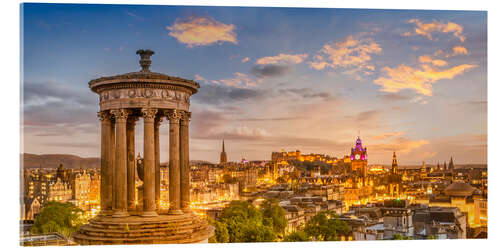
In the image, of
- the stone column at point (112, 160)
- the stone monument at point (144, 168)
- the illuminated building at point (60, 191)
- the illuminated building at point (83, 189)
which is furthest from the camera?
the illuminated building at point (60, 191)

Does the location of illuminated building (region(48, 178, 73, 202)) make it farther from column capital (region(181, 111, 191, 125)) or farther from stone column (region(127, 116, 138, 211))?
column capital (region(181, 111, 191, 125))

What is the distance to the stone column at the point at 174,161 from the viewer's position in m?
10.6

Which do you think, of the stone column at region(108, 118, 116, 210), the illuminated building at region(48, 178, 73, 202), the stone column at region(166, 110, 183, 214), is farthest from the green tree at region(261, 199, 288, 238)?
the stone column at region(108, 118, 116, 210)

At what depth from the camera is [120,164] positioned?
10.2 m

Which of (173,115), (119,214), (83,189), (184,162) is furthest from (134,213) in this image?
(83,189)

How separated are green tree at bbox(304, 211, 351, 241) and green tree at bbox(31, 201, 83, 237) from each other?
29.0 ft

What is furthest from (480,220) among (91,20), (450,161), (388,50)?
(91,20)

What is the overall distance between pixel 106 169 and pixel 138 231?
1.69 metres

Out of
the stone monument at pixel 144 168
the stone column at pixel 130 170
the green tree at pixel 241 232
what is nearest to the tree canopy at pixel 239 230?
the green tree at pixel 241 232

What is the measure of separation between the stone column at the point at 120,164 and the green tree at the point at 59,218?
5539 millimetres

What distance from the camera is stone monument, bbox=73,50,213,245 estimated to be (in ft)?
32.2

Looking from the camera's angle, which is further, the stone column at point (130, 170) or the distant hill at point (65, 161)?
the distant hill at point (65, 161)

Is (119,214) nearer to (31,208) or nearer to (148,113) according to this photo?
(148,113)

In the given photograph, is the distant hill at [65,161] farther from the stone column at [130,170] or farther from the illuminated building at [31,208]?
the stone column at [130,170]
